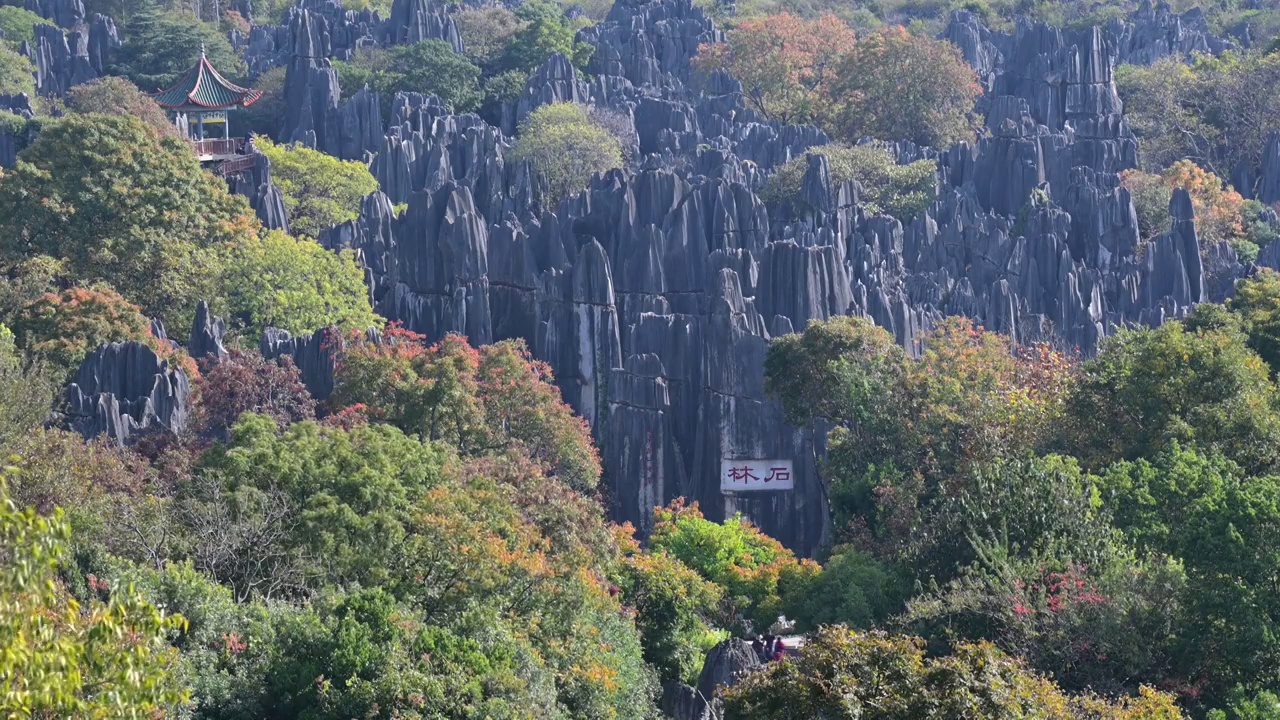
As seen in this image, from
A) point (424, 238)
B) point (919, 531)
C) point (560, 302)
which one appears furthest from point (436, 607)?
point (424, 238)

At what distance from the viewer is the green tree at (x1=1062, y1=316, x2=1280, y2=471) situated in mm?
29438

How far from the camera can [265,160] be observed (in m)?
55.3

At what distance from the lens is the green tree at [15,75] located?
72812 millimetres

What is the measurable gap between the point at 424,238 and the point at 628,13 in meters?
43.3

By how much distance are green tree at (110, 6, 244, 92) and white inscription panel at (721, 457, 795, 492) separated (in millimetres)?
39971

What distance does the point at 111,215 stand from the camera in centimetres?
4522

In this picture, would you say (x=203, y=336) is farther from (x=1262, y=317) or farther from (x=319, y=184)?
(x=1262, y=317)

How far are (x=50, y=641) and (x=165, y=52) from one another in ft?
220

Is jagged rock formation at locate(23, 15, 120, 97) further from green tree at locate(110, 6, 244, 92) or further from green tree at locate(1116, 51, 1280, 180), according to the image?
green tree at locate(1116, 51, 1280, 180)

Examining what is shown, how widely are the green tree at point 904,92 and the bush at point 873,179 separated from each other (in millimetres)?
7644

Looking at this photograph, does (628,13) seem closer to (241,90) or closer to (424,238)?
(241,90)

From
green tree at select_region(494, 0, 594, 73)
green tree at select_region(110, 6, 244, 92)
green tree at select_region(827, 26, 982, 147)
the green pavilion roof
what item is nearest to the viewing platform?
the green pavilion roof

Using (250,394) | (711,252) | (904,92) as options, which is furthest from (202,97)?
(250,394)

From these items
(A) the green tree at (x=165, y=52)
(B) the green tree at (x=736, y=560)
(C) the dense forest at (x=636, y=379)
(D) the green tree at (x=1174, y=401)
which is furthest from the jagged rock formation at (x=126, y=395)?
(A) the green tree at (x=165, y=52)
